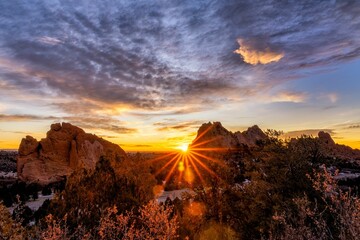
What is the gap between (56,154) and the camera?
3991cm

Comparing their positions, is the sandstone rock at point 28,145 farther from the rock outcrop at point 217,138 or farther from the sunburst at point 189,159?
the rock outcrop at point 217,138

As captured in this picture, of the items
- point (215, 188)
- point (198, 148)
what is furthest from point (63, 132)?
point (215, 188)

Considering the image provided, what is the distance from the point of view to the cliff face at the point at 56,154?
3806cm

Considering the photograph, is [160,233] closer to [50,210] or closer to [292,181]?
[50,210]

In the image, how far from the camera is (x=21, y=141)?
4072cm

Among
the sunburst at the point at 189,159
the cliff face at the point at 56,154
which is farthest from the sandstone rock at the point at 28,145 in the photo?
the sunburst at the point at 189,159

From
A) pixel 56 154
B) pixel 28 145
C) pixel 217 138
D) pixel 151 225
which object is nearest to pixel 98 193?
pixel 151 225

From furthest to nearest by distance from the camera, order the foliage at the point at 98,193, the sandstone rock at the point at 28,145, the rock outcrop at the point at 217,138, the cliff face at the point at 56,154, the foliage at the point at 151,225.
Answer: the rock outcrop at the point at 217,138 → the sandstone rock at the point at 28,145 → the cliff face at the point at 56,154 → the foliage at the point at 98,193 → the foliage at the point at 151,225

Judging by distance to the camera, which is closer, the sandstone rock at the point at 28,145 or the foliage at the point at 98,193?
the foliage at the point at 98,193

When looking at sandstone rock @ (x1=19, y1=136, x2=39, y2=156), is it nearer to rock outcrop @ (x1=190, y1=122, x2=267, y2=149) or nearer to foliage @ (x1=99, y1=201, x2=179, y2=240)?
rock outcrop @ (x1=190, y1=122, x2=267, y2=149)

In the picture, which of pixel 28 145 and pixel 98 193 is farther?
pixel 28 145

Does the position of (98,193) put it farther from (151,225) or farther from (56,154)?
(56,154)

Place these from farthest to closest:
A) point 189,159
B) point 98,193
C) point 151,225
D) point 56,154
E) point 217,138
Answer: point 217,138
point 189,159
point 56,154
point 98,193
point 151,225

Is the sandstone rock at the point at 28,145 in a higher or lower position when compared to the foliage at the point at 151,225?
higher
